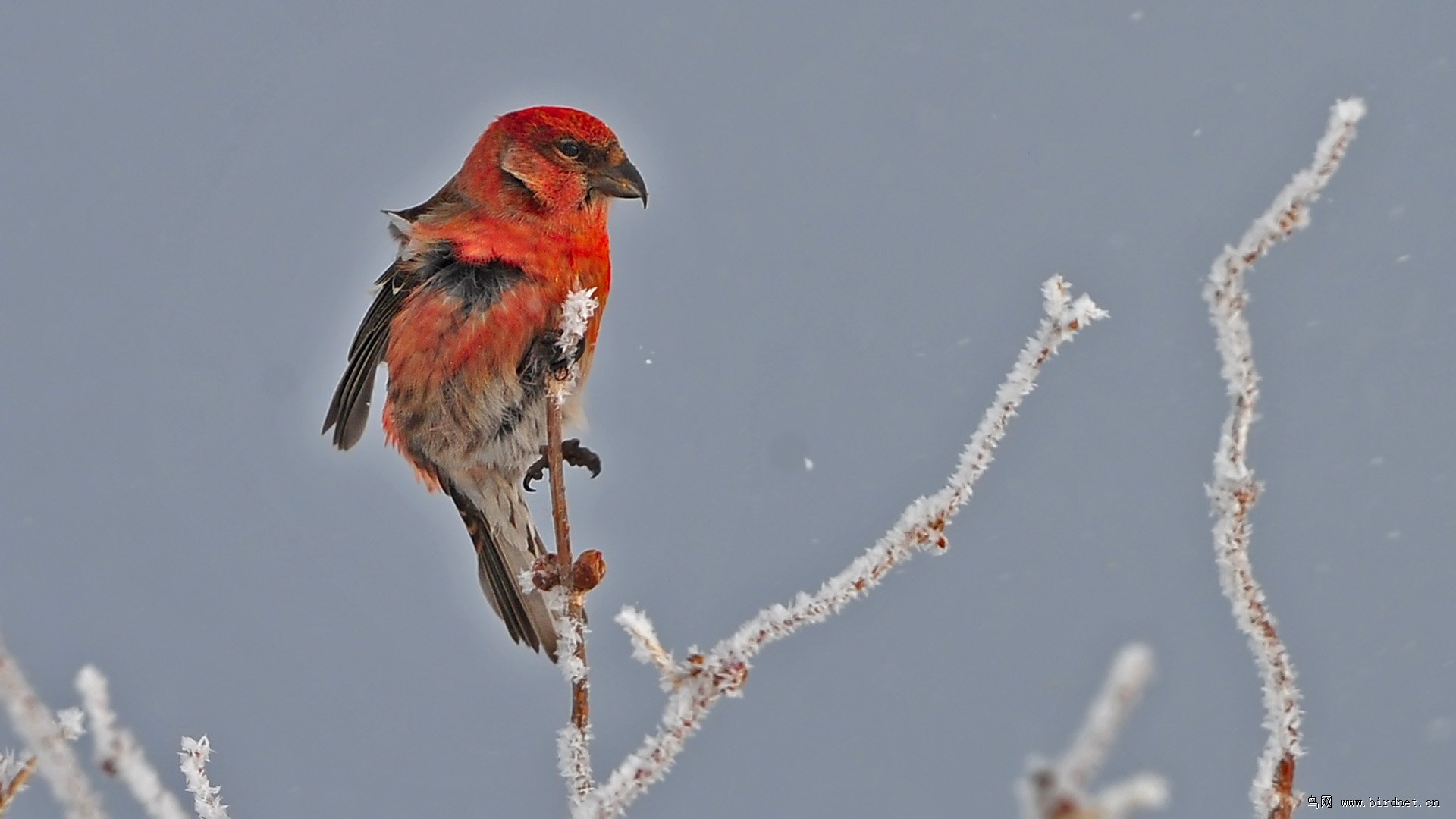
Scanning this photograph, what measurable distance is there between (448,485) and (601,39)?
5001 centimetres

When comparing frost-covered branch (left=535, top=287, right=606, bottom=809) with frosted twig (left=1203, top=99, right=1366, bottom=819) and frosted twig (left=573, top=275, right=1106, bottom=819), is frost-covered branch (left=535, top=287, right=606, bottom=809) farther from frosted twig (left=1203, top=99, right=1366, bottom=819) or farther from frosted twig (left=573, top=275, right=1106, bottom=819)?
frosted twig (left=1203, top=99, right=1366, bottom=819)

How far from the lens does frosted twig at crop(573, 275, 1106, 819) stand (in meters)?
1.87

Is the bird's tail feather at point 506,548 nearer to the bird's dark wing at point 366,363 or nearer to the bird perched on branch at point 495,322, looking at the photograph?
the bird perched on branch at point 495,322

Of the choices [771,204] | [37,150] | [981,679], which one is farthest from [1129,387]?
[37,150]

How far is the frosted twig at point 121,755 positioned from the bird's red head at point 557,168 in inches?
108

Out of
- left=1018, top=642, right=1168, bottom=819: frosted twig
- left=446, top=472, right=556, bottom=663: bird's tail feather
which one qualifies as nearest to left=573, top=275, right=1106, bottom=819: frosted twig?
left=1018, top=642, right=1168, bottom=819: frosted twig

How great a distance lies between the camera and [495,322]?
4.13 m

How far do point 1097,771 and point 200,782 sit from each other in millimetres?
1164

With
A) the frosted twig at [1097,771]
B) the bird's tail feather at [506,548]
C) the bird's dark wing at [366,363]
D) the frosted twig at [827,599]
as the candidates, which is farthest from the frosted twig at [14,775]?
the bird's dark wing at [366,363]

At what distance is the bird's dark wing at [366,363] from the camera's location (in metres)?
4.45

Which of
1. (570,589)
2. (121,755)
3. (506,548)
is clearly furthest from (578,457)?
(121,755)

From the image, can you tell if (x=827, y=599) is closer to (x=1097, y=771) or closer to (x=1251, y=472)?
(x=1251, y=472)

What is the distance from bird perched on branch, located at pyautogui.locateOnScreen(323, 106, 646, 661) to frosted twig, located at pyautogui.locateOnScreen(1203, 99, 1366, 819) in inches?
100

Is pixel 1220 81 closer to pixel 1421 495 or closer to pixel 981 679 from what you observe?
pixel 1421 495
